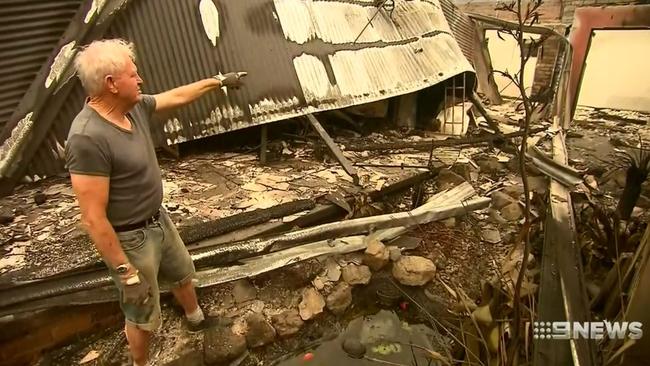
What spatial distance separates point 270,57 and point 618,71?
7.94m

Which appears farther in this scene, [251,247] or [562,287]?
[251,247]

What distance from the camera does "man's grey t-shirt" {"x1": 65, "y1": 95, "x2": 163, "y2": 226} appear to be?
1.71 metres

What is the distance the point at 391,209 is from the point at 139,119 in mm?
2729

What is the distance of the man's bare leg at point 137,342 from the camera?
2.16 metres

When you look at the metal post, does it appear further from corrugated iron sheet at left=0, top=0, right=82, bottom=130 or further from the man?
the man

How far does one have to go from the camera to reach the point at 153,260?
2115mm

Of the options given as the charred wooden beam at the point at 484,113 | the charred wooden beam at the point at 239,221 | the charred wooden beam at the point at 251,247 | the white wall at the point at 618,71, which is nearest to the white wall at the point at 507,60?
the white wall at the point at 618,71

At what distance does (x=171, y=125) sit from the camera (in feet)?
13.4

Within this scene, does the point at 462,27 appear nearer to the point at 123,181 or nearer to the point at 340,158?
the point at 340,158

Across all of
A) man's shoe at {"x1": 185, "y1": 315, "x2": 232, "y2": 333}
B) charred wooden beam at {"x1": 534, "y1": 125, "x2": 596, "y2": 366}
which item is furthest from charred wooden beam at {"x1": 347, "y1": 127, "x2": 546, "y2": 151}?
man's shoe at {"x1": 185, "y1": 315, "x2": 232, "y2": 333}

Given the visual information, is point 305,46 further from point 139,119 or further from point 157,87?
point 139,119

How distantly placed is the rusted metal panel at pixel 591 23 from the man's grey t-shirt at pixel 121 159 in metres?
7.83

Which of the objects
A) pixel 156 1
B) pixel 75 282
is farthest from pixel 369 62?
pixel 75 282

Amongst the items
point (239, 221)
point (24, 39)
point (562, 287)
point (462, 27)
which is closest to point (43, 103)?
point (24, 39)
